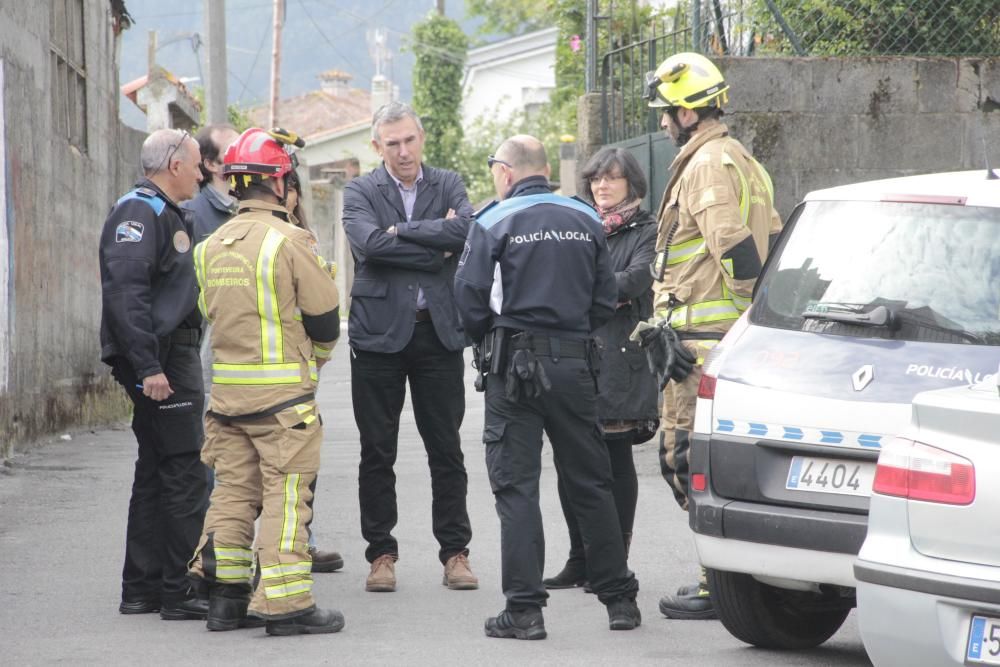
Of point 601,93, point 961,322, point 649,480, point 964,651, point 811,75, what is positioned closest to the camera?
point 964,651

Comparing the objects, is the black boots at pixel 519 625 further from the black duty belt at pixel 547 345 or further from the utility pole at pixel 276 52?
the utility pole at pixel 276 52

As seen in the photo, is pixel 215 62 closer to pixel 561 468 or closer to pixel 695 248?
pixel 695 248

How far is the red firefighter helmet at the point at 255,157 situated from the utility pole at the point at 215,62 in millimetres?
11644

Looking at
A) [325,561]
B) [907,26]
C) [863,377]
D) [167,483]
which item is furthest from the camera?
[907,26]

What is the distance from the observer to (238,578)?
627 cm

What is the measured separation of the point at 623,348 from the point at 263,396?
1.80m

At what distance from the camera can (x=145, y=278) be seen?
21.4 feet

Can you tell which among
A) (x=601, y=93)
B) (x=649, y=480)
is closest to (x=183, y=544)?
(x=649, y=480)

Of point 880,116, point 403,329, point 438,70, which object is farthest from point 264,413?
point 438,70

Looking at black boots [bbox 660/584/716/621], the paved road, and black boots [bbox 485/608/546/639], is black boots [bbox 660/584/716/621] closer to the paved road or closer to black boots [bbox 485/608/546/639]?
the paved road

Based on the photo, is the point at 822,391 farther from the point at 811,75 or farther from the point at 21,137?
the point at 21,137

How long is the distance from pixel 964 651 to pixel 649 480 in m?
5.96

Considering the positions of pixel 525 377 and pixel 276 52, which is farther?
A: pixel 276 52

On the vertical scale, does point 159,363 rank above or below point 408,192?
below
